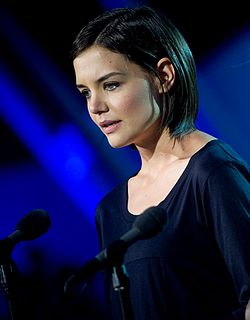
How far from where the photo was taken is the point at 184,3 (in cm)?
241

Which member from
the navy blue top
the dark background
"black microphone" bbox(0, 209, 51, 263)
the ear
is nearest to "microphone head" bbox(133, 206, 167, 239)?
the navy blue top

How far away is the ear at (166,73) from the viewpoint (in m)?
1.66

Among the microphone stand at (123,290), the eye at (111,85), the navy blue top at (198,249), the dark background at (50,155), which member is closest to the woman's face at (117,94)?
the eye at (111,85)

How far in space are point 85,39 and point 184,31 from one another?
0.82 m

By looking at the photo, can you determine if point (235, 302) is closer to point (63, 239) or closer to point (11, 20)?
point (63, 239)

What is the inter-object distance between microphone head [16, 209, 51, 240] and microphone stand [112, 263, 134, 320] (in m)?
0.43

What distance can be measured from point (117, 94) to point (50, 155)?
3.68 feet

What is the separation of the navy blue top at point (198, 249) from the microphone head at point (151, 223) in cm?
16

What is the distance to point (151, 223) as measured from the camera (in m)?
1.22

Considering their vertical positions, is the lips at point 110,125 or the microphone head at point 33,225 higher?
the lips at point 110,125

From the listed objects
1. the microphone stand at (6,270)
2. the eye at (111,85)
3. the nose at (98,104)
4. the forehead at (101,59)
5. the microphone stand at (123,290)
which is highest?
the forehead at (101,59)

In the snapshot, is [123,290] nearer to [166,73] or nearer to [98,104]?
[98,104]

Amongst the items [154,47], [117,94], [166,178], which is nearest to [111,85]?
[117,94]

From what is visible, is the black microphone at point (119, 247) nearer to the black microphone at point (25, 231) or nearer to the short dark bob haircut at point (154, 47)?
the black microphone at point (25, 231)
